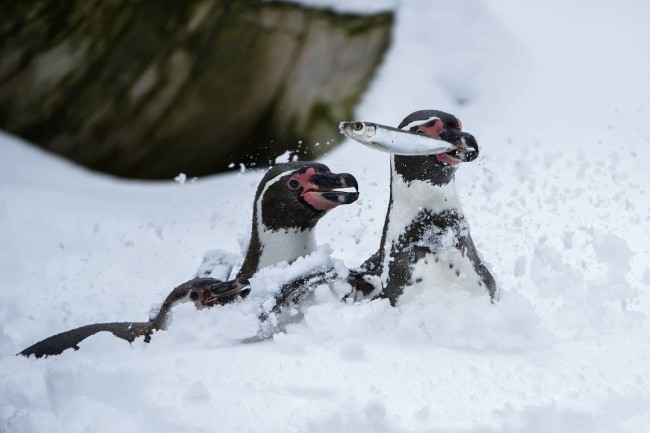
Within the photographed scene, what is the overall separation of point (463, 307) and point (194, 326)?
2.64 ft

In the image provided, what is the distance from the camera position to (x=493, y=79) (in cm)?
634

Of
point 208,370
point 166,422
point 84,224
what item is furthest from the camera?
point 84,224

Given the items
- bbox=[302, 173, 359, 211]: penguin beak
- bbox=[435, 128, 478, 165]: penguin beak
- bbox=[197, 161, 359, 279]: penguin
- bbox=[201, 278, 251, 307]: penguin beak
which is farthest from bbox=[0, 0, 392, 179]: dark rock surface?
bbox=[435, 128, 478, 165]: penguin beak

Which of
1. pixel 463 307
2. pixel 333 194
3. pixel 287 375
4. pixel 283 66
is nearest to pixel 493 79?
pixel 283 66

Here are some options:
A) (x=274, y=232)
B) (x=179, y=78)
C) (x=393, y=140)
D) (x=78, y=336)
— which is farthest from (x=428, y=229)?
(x=179, y=78)

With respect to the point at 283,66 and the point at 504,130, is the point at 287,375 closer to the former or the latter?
the point at 504,130

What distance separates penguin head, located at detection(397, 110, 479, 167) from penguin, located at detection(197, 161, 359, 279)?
1.41ft

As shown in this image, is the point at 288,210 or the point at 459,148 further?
the point at 288,210

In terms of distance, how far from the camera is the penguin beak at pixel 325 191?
13.3 feet

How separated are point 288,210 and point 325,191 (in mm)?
172

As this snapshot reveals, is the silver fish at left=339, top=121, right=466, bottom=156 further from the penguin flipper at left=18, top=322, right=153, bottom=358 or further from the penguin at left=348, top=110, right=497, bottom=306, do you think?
the penguin flipper at left=18, top=322, right=153, bottom=358

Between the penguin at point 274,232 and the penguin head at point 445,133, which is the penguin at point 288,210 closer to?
the penguin at point 274,232

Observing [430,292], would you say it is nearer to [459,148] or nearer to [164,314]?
[459,148]

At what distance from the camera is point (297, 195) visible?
4164 millimetres
